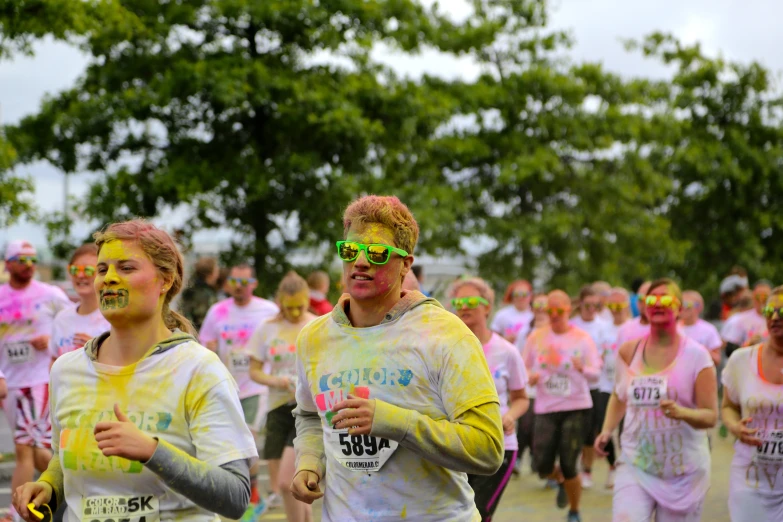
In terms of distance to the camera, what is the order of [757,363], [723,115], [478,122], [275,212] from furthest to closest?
[723,115]
[478,122]
[275,212]
[757,363]

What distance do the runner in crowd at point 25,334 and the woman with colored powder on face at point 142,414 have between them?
5.63 meters

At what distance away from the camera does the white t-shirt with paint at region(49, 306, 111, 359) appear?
7906 mm

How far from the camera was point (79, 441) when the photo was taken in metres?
3.49

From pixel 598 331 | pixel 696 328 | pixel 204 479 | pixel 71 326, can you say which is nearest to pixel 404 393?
pixel 204 479

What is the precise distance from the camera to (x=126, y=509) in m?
3.44

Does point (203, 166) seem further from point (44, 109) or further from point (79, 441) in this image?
point (79, 441)

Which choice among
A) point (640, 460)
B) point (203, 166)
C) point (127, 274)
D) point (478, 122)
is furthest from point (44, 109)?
point (127, 274)

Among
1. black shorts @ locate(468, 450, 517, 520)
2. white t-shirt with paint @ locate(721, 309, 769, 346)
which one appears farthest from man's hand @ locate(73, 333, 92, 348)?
white t-shirt with paint @ locate(721, 309, 769, 346)

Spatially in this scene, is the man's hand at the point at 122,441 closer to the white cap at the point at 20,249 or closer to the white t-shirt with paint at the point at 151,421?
the white t-shirt with paint at the point at 151,421

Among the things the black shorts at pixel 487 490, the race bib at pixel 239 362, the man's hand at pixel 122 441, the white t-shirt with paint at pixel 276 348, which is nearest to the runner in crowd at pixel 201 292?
the race bib at pixel 239 362

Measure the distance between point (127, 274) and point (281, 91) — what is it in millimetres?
18286

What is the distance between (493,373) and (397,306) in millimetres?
3993

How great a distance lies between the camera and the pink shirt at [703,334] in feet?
38.9

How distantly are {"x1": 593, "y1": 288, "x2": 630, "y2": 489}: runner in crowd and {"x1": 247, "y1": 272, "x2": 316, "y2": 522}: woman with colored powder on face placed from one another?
3942mm
